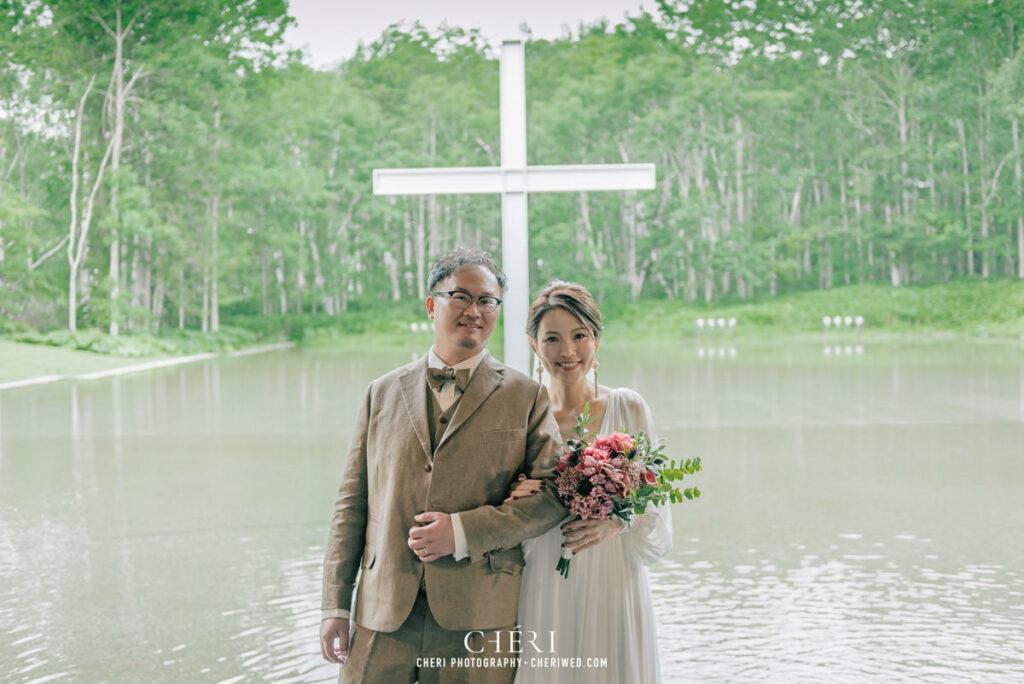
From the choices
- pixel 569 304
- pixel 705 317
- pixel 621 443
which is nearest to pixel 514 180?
pixel 569 304

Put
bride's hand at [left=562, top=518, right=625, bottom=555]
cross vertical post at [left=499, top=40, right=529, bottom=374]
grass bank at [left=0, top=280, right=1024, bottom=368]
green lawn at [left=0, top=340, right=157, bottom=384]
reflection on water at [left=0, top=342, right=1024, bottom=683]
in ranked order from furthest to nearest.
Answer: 1. grass bank at [left=0, top=280, right=1024, bottom=368]
2. green lawn at [left=0, top=340, right=157, bottom=384]
3. reflection on water at [left=0, top=342, right=1024, bottom=683]
4. cross vertical post at [left=499, top=40, right=529, bottom=374]
5. bride's hand at [left=562, top=518, right=625, bottom=555]

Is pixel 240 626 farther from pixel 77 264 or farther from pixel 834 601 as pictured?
pixel 77 264

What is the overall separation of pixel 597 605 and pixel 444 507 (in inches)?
14.8

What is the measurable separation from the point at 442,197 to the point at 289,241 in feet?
6.34

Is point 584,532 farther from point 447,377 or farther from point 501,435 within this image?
point 447,377

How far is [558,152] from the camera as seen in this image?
12883mm

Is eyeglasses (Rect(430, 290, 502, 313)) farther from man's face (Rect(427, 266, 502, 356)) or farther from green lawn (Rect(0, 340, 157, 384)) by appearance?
green lawn (Rect(0, 340, 157, 384))

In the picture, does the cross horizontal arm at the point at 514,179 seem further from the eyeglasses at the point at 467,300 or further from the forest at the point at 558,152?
the forest at the point at 558,152

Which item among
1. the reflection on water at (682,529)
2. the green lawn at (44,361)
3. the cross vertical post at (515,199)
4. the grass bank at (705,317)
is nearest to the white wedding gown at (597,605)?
the cross vertical post at (515,199)

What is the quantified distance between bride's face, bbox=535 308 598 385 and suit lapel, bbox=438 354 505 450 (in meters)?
0.25

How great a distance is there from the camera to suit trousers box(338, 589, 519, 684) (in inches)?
59.9

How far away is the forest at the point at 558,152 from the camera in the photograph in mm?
11594

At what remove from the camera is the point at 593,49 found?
12.3 meters

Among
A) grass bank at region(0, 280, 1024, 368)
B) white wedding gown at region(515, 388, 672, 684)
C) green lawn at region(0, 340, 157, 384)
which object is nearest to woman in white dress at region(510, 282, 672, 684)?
white wedding gown at region(515, 388, 672, 684)
